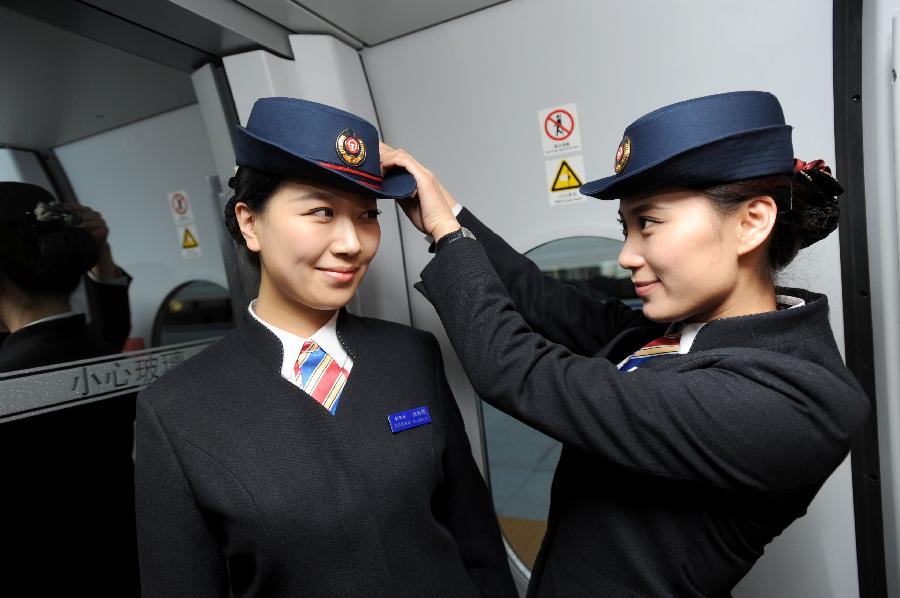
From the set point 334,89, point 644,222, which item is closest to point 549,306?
point 644,222

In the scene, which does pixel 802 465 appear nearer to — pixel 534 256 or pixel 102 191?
pixel 534 256

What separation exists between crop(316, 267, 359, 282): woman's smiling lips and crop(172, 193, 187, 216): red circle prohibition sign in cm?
83

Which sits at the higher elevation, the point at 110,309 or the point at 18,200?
the point at 18,200

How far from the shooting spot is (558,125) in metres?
1.63

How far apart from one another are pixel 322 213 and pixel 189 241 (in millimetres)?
795

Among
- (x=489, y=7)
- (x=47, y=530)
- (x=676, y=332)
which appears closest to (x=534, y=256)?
(x=676, y=332)

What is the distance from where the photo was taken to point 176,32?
142 centimetres

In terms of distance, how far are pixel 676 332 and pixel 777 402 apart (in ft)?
1.16

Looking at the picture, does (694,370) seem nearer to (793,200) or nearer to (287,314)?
(793,200)

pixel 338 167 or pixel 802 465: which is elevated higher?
pixel 338 167

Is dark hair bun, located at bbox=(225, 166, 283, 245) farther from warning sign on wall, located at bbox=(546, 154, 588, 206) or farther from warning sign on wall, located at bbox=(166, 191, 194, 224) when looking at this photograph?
warning sign on wall, located at bbox=(546, 154, 588, 206)

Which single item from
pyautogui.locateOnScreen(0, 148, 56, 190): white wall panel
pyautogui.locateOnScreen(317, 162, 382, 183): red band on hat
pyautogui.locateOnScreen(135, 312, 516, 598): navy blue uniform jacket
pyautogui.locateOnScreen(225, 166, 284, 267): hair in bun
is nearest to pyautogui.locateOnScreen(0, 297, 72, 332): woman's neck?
pyautogui.locateOnScreen(0, 148, 56, 190): white wall panel

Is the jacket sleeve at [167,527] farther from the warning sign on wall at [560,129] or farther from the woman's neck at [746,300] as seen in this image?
the warning sign on wall at [560,129]

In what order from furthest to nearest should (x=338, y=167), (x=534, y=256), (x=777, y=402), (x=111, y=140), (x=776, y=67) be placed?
(x=534, y=256) → (x=111, y=140) → (x=776, y=67) → (x=338, y=167) → (x=777, y=402)
